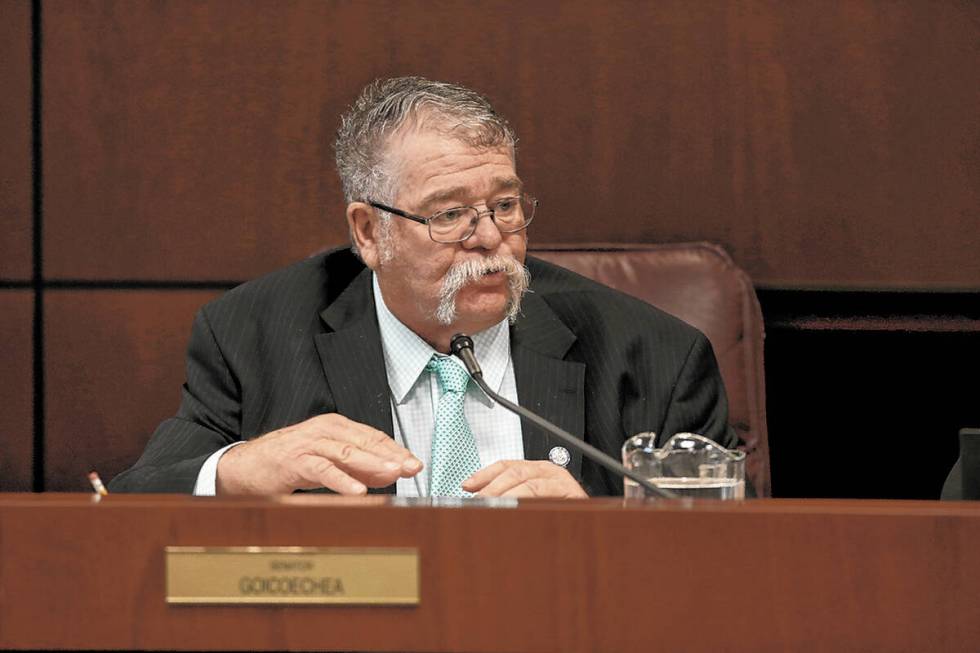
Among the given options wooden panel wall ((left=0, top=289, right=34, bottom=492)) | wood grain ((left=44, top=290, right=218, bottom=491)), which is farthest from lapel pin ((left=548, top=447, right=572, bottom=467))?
wooden panel wall ((left=0, top=289, right=34, bottom=492))

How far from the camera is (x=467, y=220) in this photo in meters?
1.99

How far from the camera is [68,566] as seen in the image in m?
0.79

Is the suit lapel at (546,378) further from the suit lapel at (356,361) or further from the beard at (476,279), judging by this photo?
the suit lapel at (356,361)

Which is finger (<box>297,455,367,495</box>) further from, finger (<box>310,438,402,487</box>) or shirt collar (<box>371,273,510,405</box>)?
shirt collar (<box>371,273,510,405</box>)

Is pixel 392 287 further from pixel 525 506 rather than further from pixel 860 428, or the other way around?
pixel 525 506

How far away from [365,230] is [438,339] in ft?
0.78

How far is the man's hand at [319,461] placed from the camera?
4.19 ft

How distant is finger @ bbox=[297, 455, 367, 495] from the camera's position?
1.29m

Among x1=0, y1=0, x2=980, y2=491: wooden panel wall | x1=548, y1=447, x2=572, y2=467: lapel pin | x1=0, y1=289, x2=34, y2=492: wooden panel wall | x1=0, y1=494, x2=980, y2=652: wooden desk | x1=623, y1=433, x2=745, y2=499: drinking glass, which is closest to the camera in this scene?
x1=0, y1=494, x2=980, y2=652: wooden desk

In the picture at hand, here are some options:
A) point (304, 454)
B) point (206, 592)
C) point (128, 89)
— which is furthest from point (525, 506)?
point (128, 89)

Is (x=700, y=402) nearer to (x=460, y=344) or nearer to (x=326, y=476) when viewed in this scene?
(x=460, y=344)

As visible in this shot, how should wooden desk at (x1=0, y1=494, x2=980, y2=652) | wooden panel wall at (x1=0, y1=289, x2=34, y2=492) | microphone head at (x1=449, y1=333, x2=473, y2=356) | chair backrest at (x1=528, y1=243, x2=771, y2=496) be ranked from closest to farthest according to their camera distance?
wooden desk at (x1=0, y1=494, x2=980, y2=652), microphone head at (x1=449, y1=333, x2=473, y2=356), chair backrest at (x1=528, y1=243, x2=771, y2=496), wooden panel wall at (x1=0, y1=289, x2=34, y2=492)

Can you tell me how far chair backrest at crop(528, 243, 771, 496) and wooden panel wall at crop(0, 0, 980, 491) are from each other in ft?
1.16

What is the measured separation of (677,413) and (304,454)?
77 cm
